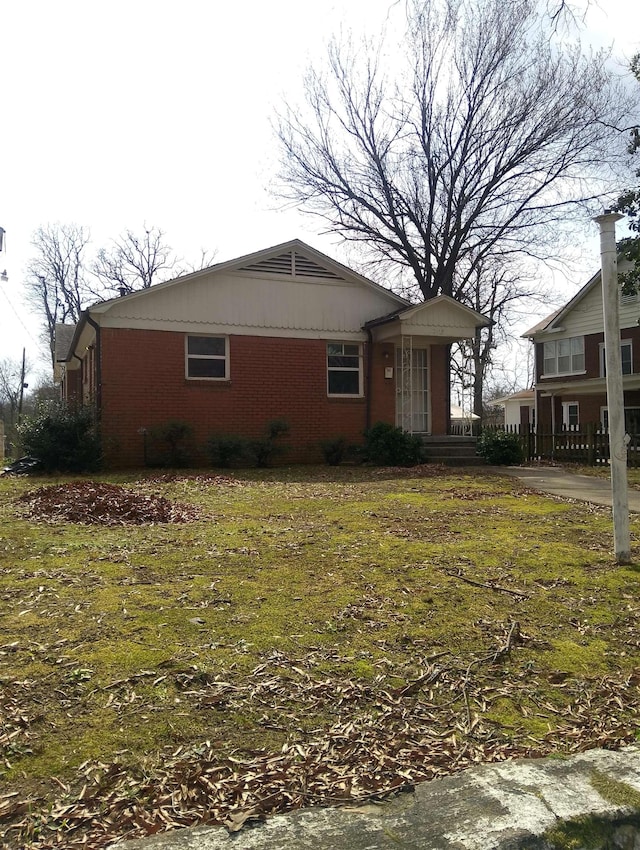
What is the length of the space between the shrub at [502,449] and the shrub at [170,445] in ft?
25.0

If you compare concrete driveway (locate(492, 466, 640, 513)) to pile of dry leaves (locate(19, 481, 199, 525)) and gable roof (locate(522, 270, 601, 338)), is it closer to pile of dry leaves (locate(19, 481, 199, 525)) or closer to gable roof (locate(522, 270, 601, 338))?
pile of dry leaves (locate(19, 481, 199, 525))

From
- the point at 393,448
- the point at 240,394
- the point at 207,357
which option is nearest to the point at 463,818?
the point at 393,448

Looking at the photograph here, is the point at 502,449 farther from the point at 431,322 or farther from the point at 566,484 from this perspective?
the point at 566,484

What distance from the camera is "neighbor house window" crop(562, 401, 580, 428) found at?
30172 millimetres

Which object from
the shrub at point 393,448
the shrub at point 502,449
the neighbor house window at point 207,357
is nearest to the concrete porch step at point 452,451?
the shrub at point 502,449

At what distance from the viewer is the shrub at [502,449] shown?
16.2 metres

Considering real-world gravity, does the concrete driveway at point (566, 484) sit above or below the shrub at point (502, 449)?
below

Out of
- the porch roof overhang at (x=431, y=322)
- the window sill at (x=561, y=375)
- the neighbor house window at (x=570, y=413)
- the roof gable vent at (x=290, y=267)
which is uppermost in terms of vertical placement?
the roof gable vent at (x=290, y=267)

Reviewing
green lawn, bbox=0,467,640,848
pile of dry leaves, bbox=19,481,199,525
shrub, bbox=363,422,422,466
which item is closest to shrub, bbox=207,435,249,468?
shrub, bbox=363,422,422,466

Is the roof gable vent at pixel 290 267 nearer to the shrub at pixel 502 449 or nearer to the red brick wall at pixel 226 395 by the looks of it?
the red brick wall at pixel 226 395

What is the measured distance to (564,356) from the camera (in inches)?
1179

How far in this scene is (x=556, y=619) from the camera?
385 cm

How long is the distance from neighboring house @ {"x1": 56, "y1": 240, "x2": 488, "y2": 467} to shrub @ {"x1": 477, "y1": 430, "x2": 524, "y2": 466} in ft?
7.47

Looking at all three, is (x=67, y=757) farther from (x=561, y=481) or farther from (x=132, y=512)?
(x=561, y=481)
